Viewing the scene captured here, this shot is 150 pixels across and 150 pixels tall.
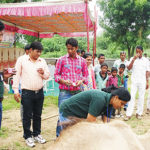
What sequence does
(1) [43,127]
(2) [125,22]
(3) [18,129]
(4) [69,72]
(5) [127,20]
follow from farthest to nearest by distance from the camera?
(5) [127,20] < (2) [125,22] < (1) [43,127] < (3) [18,129] < (4) [69,72]

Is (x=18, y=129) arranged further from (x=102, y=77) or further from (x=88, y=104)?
(x=88, y=104)

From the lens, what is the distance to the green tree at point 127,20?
49.1 feet

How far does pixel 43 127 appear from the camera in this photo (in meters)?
4.29

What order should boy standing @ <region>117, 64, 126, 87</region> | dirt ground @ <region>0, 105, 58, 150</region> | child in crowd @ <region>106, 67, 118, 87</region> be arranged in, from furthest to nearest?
boy standing @ <region>117, 64, 126, 87</region> < child in crowd @ <region>106, 67, 118, 87</region> < dirt ground @ <region>0, 105, 58, 150</region>

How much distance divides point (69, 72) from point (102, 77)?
1.96 meters

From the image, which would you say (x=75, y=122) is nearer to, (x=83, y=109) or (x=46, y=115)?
(x=83, y=109)

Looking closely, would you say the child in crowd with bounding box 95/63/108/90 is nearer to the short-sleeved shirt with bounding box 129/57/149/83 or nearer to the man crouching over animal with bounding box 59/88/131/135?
the short-sleeved shirt with bounding box 129/57/149/83

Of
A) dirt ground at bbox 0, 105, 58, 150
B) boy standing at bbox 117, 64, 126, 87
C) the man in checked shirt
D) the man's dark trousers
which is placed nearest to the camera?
the man in checked shirt

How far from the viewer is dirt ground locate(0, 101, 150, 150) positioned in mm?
3416

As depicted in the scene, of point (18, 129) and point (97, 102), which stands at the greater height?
point (97, 102)

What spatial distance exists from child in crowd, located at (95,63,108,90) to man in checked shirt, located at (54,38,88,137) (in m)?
1.72

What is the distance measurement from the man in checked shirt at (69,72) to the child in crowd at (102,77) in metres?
1.72

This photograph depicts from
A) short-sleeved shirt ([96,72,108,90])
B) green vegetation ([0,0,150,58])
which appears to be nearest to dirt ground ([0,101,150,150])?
short-sleeved shirt ([96,72,108,90])

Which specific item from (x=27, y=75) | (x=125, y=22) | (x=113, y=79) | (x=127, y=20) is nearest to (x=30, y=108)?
(x=27, y=75)
